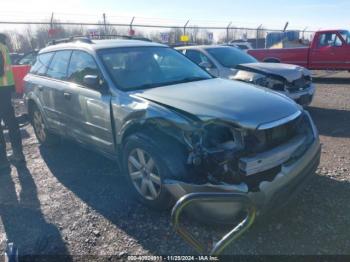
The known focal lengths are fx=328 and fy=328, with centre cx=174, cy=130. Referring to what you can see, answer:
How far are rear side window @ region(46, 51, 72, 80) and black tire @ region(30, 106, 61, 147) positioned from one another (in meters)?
0.86

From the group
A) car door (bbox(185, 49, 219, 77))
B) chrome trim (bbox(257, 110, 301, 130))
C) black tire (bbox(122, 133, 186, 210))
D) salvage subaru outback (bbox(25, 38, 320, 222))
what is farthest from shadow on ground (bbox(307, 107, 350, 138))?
black tire (bbox(122, 133, 186, 210))

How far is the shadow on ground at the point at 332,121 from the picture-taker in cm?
587

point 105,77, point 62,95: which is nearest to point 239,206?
point 105,77

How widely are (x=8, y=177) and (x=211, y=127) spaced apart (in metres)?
3.32

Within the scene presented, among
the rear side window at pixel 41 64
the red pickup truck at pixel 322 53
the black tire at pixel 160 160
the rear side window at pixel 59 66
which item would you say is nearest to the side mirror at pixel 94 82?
the black tire at pixel 160 160

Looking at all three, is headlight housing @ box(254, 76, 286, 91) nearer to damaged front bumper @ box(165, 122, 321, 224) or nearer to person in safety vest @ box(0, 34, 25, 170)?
damaged front bumper @ box(165, 122, 321, 224)

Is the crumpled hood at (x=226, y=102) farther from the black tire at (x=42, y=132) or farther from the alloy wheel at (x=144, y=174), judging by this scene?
the black tire at (x=42, y=132)

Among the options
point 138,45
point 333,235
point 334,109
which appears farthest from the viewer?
point 334,109

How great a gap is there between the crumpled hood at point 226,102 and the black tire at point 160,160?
1.26 feet

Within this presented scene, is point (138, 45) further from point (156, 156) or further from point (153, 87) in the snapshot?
point (156, 156)

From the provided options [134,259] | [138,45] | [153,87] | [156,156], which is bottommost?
[134,259]

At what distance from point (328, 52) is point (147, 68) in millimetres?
10718

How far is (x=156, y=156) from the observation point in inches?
125

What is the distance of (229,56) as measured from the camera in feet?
26.1
